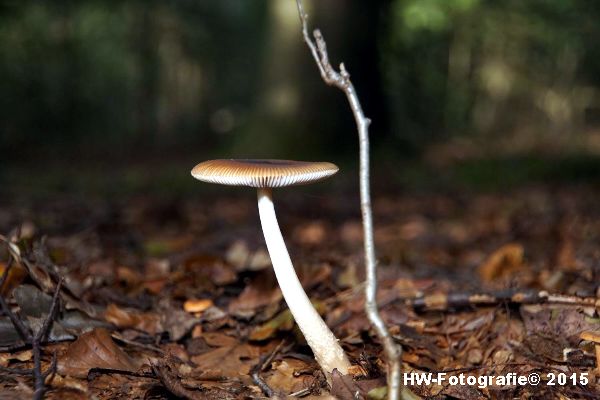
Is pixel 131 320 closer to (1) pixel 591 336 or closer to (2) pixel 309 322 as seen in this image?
(2) pixel 309 322

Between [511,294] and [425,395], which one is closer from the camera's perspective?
[425,395]

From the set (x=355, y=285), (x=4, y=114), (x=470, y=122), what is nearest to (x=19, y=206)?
(x=355, y=285)

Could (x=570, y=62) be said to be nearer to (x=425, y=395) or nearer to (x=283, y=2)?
(x=283, y=2)

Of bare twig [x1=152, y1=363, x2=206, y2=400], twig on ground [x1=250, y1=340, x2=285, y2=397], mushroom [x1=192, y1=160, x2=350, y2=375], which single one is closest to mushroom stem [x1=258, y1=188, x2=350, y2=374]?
mushroom [x1=192, y1=160, x2=350, y2=375]

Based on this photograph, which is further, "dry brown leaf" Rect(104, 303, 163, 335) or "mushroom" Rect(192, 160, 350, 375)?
"dry brown leaf" Rect(104, 303, 163, 335)

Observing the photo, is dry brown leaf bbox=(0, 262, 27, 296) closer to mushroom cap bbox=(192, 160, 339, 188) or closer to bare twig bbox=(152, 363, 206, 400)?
bare twig bbox=(152, 363, 206, 400)

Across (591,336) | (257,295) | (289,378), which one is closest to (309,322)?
(289,378)

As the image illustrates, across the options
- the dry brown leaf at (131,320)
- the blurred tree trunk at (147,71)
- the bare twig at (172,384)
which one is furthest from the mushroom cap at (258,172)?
the blurred tree trunk at (147,71)

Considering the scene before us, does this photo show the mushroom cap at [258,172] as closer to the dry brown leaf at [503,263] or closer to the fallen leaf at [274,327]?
the fallen leaf at [274,327]
